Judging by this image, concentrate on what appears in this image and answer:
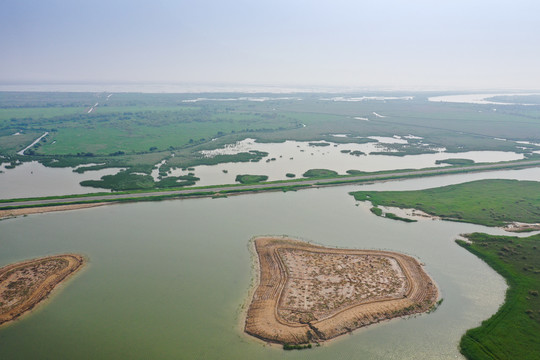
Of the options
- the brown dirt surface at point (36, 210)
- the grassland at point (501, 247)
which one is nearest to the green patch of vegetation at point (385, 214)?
the grassland at point (501, 247)

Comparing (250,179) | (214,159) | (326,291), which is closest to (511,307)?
(326,291)

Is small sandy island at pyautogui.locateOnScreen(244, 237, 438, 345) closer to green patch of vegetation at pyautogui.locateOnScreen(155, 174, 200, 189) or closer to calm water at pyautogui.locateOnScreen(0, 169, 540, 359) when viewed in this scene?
calm water at pyautogui.locateOnScreen(0, 169, 540, 359)

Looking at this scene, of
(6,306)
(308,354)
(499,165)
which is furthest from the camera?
(499,165)

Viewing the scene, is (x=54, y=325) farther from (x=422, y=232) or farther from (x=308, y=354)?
(x=422, y=232)

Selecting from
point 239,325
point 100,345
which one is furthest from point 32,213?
point 239,325

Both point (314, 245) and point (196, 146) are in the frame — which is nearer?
point (314, 245)

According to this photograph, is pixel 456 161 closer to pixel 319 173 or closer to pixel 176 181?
pixel 319 173

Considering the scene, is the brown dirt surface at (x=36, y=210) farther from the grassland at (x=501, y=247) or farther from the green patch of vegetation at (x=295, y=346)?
the grassland at (x=501, y=247)
